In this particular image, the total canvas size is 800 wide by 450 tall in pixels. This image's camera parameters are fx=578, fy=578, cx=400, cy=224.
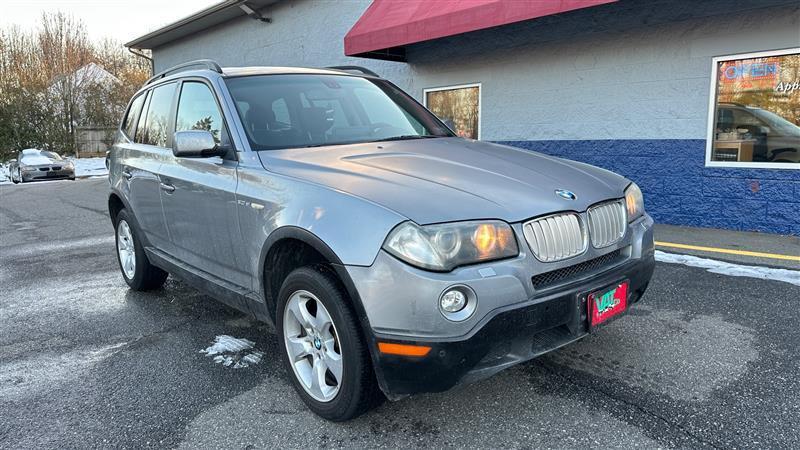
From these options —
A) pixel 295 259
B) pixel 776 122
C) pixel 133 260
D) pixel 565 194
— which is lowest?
pixel 133 260

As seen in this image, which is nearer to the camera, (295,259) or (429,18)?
(295,259)

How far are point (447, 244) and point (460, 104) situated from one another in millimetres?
8502

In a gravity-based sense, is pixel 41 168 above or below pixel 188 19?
below

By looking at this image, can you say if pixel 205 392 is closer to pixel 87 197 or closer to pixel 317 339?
pixel 317 339

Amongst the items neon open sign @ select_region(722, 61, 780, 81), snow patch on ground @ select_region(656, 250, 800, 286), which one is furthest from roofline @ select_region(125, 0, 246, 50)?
snow patch on ground @ select_region(656, 250, 800, 286)

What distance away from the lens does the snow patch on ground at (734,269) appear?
5.00 m

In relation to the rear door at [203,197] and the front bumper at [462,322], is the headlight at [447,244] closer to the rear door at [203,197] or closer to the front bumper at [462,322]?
the front bumper at [462,322]

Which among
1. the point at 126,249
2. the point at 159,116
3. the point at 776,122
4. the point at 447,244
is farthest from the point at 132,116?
the point at 776,122

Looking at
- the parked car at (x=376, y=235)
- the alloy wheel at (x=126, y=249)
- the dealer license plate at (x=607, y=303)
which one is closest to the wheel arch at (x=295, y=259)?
the parked car at (x=376, y=235)

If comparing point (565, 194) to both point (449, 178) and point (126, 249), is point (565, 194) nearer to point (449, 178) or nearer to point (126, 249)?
point (449, 178)

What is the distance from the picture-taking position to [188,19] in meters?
16.4

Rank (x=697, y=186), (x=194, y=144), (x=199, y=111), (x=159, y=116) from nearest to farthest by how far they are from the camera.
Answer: (x=194, y=144) → (x=199, y=111) → (x=159, y=116) → (x=697, y=186)

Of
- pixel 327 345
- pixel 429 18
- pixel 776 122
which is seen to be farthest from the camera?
pixel 429 18

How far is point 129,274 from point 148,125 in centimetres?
141
